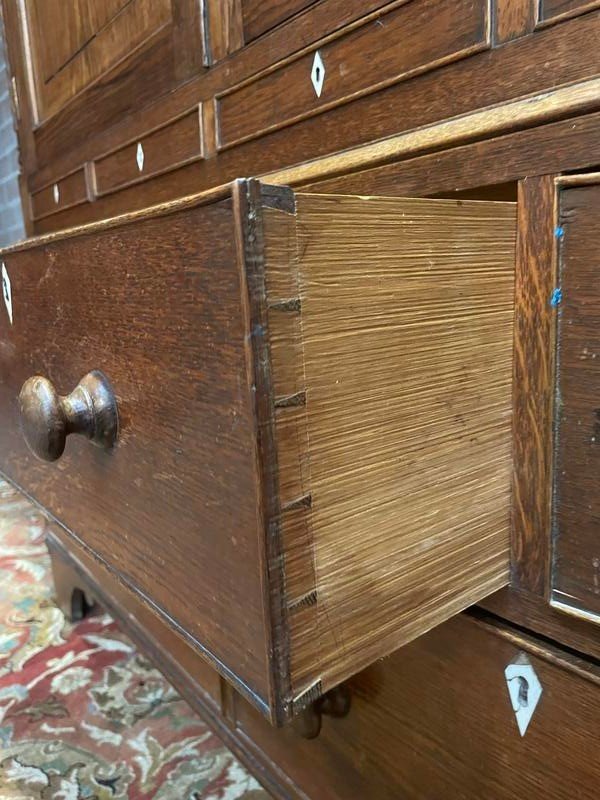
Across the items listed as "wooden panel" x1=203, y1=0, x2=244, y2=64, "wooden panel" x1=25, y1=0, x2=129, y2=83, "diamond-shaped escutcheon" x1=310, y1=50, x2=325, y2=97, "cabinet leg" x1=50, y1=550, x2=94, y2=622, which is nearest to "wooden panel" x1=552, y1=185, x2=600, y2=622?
"diamond-shaped escutcheon" x1=310, y1=50, x2=325, y2=97

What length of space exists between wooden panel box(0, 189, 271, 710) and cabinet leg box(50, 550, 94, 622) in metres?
0.78

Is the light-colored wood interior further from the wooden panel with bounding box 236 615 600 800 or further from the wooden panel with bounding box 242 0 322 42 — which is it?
the wooden panel with bounding box 242 0 322 42

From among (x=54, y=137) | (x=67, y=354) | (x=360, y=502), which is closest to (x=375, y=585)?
(x=360, y=502)

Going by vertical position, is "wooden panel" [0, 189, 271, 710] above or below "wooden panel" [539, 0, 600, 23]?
below

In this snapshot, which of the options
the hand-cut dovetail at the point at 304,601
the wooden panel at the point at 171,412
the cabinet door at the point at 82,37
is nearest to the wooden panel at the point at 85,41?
the cabinet door at the point at 82,37

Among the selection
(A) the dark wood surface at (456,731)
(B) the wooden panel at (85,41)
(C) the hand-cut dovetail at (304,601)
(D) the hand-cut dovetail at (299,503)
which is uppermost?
(B) the wooden panel at (85,41)

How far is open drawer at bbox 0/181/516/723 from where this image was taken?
0.28 meters

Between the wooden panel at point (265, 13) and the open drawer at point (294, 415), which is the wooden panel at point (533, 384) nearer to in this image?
the open drawer at point (294, 415)

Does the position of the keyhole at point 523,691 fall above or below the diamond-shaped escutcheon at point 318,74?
below

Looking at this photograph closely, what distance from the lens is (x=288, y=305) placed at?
0.27m

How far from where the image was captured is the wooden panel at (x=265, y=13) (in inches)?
19.8

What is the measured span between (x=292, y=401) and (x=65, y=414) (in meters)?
0.17

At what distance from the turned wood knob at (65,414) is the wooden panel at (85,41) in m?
0.43

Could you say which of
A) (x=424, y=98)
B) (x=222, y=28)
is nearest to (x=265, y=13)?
(x=222, y=28)
